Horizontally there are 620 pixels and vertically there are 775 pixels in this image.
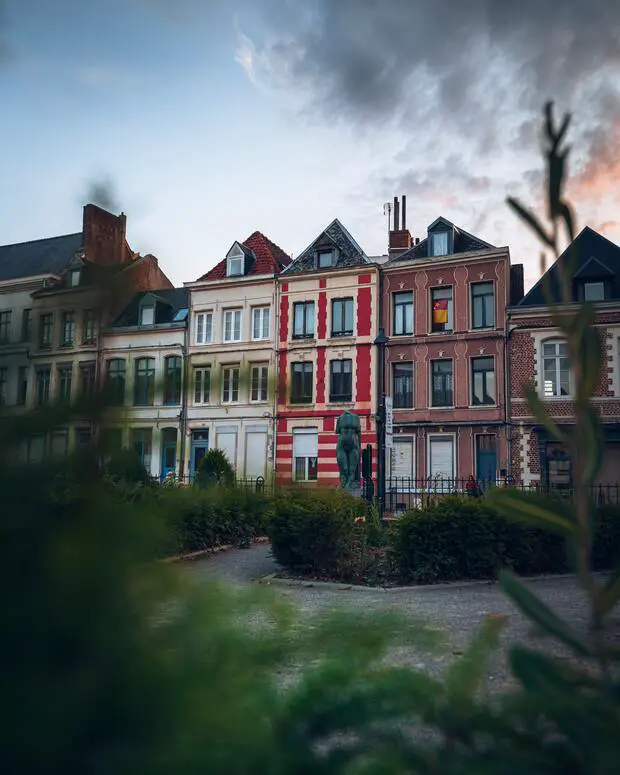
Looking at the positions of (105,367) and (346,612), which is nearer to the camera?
(105,367)

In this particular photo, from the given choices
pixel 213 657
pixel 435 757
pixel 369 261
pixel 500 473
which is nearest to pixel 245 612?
pixel 213 657

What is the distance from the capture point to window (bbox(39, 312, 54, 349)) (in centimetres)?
96

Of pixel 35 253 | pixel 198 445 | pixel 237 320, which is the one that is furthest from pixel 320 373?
pixel 35 253

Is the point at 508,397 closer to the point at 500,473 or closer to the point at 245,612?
the point at 500,473

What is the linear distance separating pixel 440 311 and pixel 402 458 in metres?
6.40

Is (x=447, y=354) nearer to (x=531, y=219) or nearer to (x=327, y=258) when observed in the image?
(x=327, y=258)

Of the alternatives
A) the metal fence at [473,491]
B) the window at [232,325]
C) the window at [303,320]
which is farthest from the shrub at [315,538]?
the window at [232,325]

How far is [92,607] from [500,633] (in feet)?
2.19

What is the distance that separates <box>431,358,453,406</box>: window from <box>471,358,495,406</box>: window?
3.21 ft

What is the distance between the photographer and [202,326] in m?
34.8

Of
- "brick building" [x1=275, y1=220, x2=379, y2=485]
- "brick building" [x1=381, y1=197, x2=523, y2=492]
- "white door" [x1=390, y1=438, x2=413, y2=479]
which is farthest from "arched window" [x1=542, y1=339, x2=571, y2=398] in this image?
"brick building" [x1=275, y1=220, x2=379, y2=485]

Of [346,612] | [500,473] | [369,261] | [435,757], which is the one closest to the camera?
[435,757]

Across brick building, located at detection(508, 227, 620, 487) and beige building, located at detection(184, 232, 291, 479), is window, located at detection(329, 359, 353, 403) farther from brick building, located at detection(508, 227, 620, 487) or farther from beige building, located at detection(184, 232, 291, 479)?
brick building, located at detection(508, 227, 620, 487)

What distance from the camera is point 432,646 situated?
1.17m
